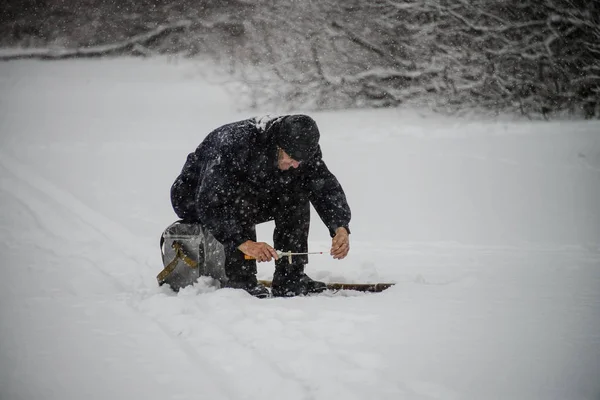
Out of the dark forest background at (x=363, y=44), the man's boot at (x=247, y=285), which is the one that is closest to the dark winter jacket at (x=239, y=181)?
the man's boot at (x=247, y=285)

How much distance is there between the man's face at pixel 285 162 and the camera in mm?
2410

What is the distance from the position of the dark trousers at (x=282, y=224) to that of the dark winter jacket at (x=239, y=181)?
0.13ft

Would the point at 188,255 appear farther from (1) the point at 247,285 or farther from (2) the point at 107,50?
(2) the point at 107,50

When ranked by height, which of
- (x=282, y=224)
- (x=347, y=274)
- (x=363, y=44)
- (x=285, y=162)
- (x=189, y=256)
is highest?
(x=363, y=44)

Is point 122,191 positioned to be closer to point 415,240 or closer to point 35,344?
point 415,240

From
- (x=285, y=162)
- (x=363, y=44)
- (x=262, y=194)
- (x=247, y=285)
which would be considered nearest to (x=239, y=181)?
(x=262, y=194)

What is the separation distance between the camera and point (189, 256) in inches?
100

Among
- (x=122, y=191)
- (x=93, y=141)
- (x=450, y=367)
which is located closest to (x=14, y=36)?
(x=93, y=141)

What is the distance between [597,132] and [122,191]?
5651mm

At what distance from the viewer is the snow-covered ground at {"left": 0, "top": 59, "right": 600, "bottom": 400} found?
1628 mm

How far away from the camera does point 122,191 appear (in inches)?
216

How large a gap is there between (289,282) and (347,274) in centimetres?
60

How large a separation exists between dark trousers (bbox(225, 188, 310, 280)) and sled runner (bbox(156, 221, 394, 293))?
10 centimetres

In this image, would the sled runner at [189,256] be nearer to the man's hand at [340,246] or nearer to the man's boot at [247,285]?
the man's boot at [247,285]
